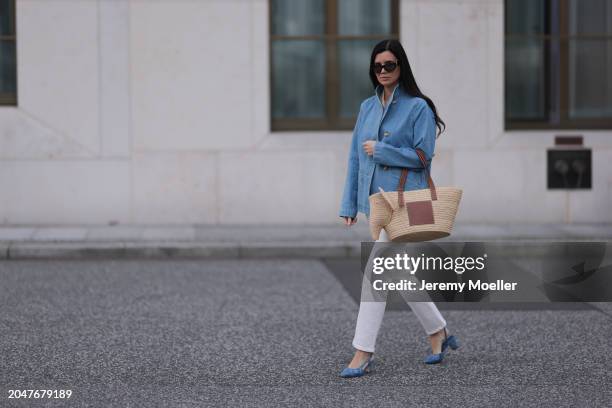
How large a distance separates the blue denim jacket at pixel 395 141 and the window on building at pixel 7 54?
8.69 m

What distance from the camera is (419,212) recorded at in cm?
538

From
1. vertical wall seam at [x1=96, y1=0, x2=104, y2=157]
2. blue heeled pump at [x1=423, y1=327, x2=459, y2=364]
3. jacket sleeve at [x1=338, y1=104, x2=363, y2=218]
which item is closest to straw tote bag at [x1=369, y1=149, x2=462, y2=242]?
jacket sleeve at [x1=338, y1=104, x2=363, y2=218]

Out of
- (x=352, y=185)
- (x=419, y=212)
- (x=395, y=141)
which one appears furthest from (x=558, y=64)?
(x=419, y=212)

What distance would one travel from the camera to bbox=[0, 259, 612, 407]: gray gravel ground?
17.7 feet

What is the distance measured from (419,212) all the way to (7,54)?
30.9ft

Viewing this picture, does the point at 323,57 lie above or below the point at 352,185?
above

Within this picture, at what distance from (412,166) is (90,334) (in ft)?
8.76

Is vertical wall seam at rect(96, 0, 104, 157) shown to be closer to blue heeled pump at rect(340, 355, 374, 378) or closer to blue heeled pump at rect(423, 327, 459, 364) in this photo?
Result: blue heeled pump at rect(423, 327, 459, 364)

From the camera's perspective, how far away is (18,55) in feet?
43.2

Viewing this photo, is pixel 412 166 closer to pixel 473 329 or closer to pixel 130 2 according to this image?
pixel 473 329

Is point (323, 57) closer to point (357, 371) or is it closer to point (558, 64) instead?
point (558, 64)

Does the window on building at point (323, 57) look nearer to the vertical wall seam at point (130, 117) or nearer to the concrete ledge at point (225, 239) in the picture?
the concrete ledge at point (225, 239)

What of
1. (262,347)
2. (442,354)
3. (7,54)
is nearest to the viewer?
(442,354)

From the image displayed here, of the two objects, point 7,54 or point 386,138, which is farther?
point 7,54
